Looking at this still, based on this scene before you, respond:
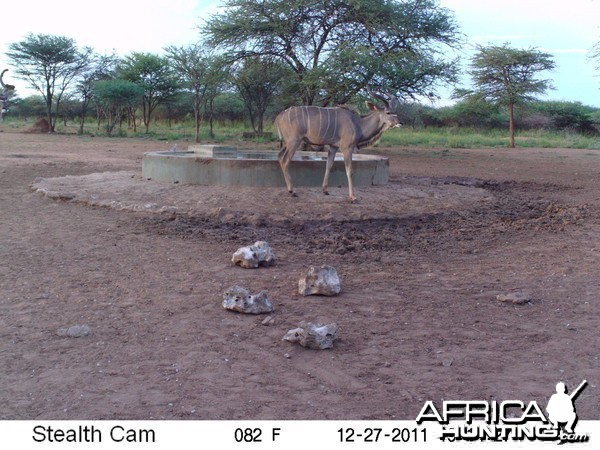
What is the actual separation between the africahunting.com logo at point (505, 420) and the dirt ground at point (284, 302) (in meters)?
0.26

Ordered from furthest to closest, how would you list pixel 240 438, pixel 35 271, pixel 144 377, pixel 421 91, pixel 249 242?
pixel 421 91
pixel 249 242
pixel 35 271
pixel 144 377
pixel 240 438

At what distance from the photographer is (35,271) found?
702 centimetres

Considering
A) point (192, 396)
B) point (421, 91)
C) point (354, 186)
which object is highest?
point (421, 91)

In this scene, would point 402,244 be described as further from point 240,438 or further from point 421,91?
point 421,91

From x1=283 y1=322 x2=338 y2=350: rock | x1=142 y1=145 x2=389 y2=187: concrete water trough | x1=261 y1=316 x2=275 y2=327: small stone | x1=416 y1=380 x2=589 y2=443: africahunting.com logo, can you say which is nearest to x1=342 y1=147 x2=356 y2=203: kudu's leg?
x1=142 y1=145 x2=389 y2=187: concrete water trough

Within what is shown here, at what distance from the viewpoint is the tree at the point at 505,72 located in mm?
33781

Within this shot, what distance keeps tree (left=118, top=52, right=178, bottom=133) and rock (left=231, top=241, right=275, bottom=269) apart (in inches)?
1335

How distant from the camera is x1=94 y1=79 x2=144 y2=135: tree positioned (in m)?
36.5

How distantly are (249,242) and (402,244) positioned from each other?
1.88 metres

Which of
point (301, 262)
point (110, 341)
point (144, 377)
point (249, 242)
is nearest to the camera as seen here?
point (144, 377)

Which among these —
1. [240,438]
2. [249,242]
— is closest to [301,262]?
[249,242]

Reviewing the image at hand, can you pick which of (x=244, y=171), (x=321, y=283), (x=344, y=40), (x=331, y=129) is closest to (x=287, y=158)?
(x=331, y=129)

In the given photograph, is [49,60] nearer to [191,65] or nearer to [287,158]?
[191,65]

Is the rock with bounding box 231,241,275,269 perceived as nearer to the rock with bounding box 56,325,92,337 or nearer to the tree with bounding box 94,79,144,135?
the rock with bounding box 56,325,92,337
